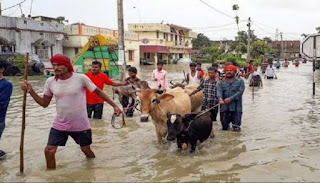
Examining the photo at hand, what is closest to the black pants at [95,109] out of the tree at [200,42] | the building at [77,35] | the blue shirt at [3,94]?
the blue shirt at [3,94]

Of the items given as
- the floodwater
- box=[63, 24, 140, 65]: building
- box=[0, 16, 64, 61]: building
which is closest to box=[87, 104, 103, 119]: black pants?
the floodwater

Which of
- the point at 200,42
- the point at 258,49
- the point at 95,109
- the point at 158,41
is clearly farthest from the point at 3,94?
the point at 200,42

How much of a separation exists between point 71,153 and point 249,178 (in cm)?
310

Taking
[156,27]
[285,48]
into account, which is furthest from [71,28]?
[285,48]

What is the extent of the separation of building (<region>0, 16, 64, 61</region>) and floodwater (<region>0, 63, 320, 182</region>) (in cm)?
2137

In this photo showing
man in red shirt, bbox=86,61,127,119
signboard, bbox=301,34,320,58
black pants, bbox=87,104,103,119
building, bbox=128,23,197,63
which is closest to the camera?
man in red shirt, bbox=86,61,127,119

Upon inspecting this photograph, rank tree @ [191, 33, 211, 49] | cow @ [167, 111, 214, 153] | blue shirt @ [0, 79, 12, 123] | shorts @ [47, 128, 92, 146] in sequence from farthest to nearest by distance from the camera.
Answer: tree @ [191, 33, 211, 49], cow @ [167, 111, 214, 153], blue shirt @ [0, 79, 12, 123], shorts @ [47, 128, 92, 146]

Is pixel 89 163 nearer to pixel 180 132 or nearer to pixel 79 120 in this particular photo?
pixel 79 120

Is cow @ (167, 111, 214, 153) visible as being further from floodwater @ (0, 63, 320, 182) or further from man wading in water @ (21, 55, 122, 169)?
man wading in water @ (21, 55, 122, 169)

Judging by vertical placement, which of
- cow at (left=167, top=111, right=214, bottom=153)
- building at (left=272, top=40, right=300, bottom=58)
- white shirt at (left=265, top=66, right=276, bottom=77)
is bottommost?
cow at (left=167, top=111, right=214, bottom=153)

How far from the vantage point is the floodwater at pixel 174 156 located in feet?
16.9

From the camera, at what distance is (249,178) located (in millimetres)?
5004

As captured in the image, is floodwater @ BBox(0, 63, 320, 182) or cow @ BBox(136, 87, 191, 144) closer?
floodwater @ BBox(0, 63, 320, 182)

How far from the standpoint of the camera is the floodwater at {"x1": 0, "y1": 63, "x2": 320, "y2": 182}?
5.16 m
